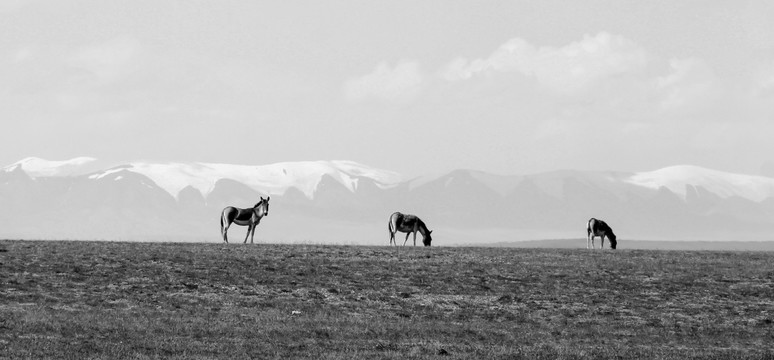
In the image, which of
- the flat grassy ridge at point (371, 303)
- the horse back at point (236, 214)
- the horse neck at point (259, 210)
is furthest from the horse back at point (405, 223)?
the flat grassy ridge at point (371, 303)

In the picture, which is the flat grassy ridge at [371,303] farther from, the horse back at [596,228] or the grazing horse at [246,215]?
the horse back at [596,228]

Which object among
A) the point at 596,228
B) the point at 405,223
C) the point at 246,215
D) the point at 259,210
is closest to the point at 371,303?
the point at 259,210

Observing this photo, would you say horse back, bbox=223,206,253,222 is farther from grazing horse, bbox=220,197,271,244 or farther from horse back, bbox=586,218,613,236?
horse back, bbox=586,218,613,236

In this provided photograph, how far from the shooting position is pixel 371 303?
4366 cm

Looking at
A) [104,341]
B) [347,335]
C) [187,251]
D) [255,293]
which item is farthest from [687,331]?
[187,251]

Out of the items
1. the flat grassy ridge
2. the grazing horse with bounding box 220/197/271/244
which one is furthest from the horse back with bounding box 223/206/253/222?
the flat grassy ridge

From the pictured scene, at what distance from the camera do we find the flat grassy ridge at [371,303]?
3256 cm

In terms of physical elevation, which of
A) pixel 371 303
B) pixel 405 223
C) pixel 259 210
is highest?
pixel 259 210

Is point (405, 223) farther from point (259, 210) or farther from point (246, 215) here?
point (246, 215)

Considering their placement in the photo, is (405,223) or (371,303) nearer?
(371,303)

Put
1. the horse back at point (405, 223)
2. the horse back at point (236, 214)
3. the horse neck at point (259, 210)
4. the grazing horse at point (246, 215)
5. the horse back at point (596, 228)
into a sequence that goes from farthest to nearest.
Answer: the horse back at point (596, 228) < the horse back at point (405, 223) < the horse neck at point (259, 210) < the horse back at point (236, 214) < the grazing horse at point (246, 215)

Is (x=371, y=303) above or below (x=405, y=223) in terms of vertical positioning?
below

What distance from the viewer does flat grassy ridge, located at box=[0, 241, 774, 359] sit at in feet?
107

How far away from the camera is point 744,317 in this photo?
44.2 metres
